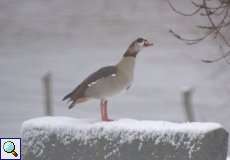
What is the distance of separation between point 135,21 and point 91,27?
114 centimetres

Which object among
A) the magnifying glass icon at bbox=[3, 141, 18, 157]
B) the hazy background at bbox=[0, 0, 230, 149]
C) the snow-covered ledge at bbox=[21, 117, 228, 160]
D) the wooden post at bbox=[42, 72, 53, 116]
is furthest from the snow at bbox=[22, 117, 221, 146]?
the hazy background at bbox=[0, 0, 230, 149]

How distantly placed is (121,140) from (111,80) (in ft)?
1.40

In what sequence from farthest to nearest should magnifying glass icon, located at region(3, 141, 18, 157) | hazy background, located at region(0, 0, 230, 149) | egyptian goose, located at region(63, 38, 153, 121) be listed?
hazy background, located at region(0, 0, 230, 149) → magnifying glass icon, located at region(3, 141, 18, 157) → egyptian goose, located at region(63, 38, 153, 121)

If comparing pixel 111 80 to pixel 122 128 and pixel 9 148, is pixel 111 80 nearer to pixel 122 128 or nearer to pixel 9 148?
pixel 122 128

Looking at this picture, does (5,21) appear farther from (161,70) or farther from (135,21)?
(161,70)

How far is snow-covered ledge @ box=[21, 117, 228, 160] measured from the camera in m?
4.99

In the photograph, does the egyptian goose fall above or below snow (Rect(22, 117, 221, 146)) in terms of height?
above

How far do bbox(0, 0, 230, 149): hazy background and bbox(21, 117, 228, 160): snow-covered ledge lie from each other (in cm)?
482

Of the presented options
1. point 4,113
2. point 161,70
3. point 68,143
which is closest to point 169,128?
point 68,143

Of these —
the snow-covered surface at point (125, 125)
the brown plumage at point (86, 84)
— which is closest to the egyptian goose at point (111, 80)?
the brown plumage at point (86, 84)

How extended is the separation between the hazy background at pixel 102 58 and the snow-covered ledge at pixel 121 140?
4.82 metres

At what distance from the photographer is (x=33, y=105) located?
12023 mm

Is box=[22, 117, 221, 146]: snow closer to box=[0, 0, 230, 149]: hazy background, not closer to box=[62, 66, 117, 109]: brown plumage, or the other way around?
box=[62, 66, 117, 109]: brown plumage

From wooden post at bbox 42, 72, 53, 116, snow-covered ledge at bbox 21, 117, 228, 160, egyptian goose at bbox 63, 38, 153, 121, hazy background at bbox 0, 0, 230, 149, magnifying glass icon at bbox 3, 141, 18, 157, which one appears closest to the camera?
snow-covered ledge at bbox 21, 117, 228, 160
